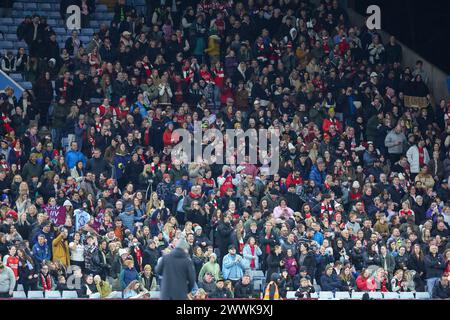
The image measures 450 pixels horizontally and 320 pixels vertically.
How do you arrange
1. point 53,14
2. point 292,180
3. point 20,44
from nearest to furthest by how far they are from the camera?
point 292,180, point 20,44, point 53,14

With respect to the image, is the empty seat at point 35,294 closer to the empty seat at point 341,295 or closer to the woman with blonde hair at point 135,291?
the woman with blonde hair at point 135,291

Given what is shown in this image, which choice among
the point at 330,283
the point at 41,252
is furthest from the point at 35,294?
the point at 330,283

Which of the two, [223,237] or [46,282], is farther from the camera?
[223,237]

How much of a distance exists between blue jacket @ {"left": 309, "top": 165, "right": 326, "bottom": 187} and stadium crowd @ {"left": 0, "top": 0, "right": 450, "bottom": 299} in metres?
0.03

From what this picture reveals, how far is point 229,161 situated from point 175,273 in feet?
30.0

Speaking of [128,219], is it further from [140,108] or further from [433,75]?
[433,75]

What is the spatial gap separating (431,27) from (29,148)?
33.8 ft

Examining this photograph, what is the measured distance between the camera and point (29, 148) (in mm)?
23562

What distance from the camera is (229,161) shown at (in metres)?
24.2

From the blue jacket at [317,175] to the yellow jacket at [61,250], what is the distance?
548 cm

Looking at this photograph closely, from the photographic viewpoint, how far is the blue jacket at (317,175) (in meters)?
24.3

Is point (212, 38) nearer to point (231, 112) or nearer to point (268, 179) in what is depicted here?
point (231, 112)

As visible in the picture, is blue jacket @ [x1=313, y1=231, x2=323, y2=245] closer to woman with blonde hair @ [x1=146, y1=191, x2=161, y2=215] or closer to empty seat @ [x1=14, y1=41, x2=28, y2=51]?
woman with blonde hair @ [x1=146, y1=191, x2=161, y2=215]

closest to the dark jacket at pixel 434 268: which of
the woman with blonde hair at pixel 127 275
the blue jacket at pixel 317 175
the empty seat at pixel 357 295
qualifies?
the empty seat at pixel 357 295
